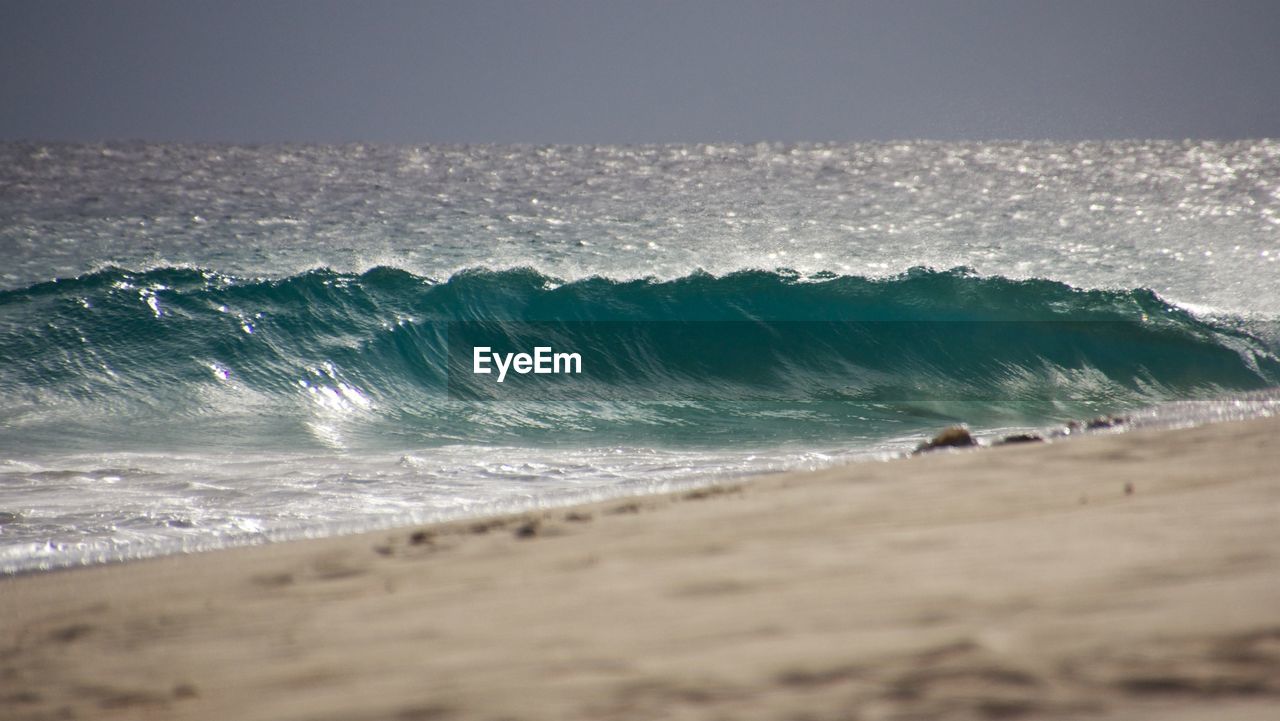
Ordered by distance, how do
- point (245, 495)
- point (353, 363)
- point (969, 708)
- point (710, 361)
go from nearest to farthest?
point (969, 708), point (245, 495), point (353, 363), point (710, 361)

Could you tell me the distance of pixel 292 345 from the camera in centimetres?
1074

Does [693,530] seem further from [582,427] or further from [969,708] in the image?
[582,427]

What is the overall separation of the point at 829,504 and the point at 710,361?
7706 millimetres

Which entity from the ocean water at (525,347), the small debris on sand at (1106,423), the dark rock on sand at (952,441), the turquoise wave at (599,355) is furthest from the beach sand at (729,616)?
the turquoise wave at (599,355)

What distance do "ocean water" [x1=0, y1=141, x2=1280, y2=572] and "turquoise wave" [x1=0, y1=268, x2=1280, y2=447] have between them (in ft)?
0.15

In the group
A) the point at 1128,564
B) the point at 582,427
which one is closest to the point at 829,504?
the point at 1128,564

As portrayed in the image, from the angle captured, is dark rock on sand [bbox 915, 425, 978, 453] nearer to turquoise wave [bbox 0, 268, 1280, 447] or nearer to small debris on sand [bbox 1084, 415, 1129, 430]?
small debris on sand [bbox 1084, 415, 1129, 430]

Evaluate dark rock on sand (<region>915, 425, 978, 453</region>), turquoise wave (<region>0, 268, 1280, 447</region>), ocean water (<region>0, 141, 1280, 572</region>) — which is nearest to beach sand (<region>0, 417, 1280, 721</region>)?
ocean water (<region>0, 141, 1280, 572</region>)

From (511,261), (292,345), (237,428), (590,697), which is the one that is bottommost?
(590,697)

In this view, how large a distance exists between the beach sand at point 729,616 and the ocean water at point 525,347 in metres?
1.30

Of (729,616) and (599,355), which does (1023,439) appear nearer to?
(729,616)

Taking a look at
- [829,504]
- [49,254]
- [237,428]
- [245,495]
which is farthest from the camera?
[49,254]

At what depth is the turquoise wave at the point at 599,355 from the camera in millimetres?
8766

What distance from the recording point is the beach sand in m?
2.06
